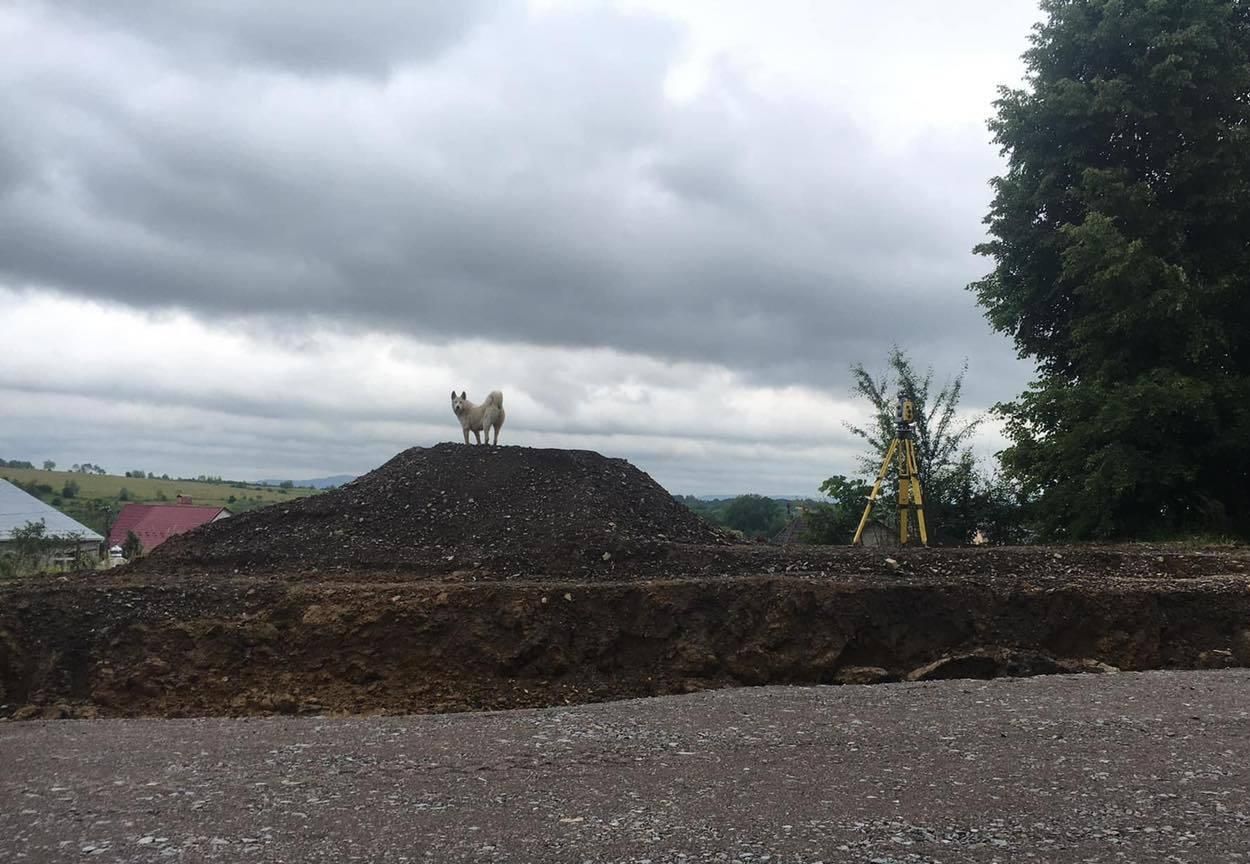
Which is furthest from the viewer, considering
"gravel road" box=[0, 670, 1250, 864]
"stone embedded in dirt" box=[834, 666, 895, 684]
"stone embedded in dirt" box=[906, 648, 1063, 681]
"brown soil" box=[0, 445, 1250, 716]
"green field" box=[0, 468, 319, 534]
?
"green field" box=[0, 468, 319, 534]

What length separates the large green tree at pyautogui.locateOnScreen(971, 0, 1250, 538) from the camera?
18.0 m

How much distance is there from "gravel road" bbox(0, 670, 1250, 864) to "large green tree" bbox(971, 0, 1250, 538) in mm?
11521

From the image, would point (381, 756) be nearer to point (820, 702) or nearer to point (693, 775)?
point (693, 775)

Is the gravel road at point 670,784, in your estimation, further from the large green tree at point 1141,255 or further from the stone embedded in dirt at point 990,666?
the large green tree at point 1141,255

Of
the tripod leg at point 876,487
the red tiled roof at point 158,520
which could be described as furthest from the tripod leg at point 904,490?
the red tiled roof at point 158,520

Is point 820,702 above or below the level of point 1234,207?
below

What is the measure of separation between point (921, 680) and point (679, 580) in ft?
10.1

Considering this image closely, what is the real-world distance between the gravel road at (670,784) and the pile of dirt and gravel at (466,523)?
5552 mm

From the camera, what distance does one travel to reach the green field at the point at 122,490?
60553mm

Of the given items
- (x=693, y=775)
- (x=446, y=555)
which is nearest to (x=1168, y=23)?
(x=446, y=555)

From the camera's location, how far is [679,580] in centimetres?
1178

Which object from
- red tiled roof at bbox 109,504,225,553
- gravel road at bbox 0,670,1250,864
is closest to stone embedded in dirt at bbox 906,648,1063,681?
gravel road at bbox 0,670,1250,864

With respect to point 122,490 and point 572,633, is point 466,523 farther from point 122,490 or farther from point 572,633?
point 122,490

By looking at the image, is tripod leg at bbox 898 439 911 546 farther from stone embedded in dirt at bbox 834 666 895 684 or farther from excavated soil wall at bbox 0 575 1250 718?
stone embedded in dirt at bbox 834 666 895 684
